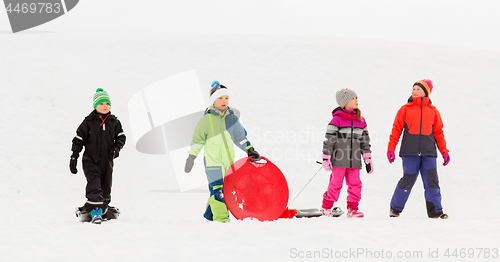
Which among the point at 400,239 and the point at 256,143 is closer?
the point at 400,239

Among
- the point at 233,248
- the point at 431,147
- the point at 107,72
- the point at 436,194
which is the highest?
the point at 107,72

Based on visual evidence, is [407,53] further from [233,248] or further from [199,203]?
[233,248]

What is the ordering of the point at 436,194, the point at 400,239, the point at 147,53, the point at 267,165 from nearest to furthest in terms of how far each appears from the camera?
the point at 400,239
the point at 267,165
the point at 436,194
the point at 147,53

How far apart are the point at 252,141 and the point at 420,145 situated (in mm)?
4770

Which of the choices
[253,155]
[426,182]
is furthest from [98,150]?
[426,182]

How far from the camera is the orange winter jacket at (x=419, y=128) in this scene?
16.7ft

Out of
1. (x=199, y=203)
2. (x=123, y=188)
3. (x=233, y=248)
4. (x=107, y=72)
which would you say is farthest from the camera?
(x=107, y=72)

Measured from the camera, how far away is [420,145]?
201 inches

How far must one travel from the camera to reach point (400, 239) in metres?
3.61

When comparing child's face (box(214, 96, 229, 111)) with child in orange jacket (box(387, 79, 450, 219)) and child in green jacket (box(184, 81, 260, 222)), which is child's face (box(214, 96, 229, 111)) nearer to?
child in green jacket (box(184, 81, 260, 222))

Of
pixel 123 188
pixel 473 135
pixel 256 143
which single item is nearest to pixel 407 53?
pixel 473 135

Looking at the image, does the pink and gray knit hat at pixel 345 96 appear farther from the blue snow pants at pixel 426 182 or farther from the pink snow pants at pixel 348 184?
the blue snow pants at pixel 426 182

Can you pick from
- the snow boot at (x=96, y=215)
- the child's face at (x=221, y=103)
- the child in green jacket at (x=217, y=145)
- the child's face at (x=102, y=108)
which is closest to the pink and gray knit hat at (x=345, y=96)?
the child in green jacket at (x=217, y=145)

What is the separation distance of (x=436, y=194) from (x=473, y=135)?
5.92 meters
